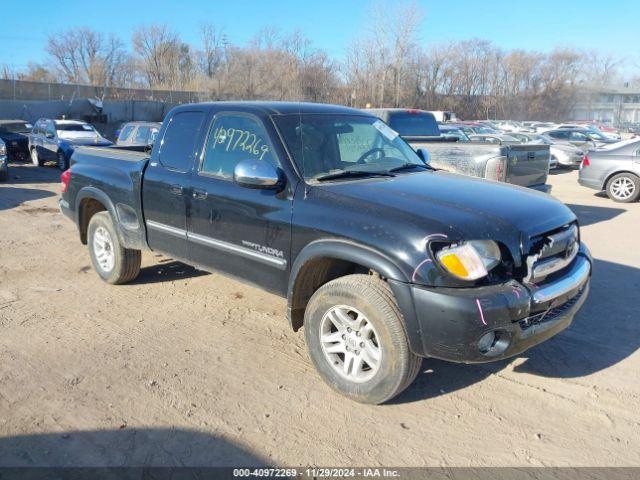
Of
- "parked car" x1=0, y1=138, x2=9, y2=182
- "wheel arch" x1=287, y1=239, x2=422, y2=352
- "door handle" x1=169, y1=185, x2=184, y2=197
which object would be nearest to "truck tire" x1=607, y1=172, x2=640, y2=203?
"wheel arch" x1=287, y1=239, x2=422, y2=352

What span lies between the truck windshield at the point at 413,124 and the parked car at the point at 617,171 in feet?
13.1

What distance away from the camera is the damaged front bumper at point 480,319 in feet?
9.64

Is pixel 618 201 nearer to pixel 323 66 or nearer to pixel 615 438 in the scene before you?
pixel 615 438

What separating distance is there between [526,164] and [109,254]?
6084mm

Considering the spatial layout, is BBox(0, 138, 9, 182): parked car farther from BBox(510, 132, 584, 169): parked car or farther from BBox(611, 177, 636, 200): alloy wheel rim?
BBox(510, 132, 584, 169): parked car

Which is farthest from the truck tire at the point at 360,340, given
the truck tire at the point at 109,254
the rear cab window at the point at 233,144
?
the truck tire at the point at 109,254

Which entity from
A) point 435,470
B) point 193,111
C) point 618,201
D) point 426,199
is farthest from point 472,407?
point 618,201

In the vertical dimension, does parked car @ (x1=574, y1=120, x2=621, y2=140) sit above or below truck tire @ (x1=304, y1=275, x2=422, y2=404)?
above

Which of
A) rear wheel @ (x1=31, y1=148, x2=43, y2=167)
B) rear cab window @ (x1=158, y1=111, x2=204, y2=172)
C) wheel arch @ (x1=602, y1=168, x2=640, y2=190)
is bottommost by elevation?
rear wheel @ (x1=31, y1=148, x2=43, y2=167)

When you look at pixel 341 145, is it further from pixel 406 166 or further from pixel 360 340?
pixel 360 340

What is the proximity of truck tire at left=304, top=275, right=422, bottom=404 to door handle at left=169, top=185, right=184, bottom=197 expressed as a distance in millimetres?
1671

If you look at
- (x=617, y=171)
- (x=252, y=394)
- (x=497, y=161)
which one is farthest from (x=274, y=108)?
(x=617, y=171)

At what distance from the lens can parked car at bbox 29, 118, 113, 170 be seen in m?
16.6

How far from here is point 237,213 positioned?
13.2ft
